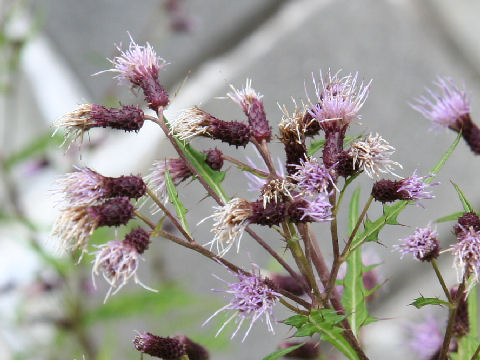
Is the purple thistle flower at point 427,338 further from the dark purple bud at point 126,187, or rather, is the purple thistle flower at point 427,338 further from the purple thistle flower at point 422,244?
the dark purple bud at point 126,187

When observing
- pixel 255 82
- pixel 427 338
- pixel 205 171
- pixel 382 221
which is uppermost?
pixel 255 82

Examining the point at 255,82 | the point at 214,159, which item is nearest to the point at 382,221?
the point at 214,159

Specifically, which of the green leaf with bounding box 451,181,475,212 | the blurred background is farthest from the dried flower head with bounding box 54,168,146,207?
the blurred background

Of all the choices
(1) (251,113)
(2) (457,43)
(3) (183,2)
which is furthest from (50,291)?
(2) (457,43)

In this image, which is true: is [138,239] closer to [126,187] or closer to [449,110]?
[126,187]

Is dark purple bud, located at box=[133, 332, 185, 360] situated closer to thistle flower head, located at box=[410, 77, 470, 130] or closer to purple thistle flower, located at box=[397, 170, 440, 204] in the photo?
purple thistle flower, located at box=[397, 170, 440, 204]

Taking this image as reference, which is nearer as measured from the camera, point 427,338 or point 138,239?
point 138,239
